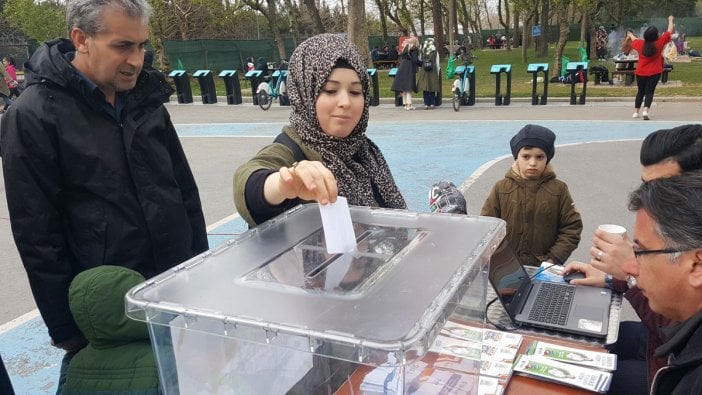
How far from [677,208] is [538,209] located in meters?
1.88

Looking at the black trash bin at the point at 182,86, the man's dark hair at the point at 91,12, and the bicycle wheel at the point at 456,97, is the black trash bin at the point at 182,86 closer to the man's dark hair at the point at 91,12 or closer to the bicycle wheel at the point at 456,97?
the bicycle wheel at the point at 456,97

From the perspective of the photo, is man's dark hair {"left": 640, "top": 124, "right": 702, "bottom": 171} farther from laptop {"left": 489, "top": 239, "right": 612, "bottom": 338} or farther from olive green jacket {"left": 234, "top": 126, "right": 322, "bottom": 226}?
olive green jacket {"left": 234, "top": 126, "right": 322, "bottom": 226}

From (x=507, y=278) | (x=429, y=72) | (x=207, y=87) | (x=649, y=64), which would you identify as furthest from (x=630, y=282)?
Result: (x=207, y=87)

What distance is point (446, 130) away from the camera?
1018 cm

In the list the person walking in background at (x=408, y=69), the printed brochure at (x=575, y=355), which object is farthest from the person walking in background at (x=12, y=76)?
the printed brochure at (x=575, y=355)

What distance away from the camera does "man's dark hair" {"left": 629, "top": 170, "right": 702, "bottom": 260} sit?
4.64 ft

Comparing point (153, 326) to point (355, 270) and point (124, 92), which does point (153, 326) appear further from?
point (124, 92)

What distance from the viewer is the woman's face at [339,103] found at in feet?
6.05

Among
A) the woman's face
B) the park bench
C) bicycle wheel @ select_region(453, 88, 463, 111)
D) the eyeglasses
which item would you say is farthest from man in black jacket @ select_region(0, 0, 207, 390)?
the park bench

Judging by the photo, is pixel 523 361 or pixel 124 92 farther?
pixel 124 92

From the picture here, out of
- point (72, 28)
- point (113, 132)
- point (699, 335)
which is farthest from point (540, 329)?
point (72, 28)

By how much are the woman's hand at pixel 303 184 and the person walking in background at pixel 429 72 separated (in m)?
11.8

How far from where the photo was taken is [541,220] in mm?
3320

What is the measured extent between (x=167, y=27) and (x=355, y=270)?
1463 inches
